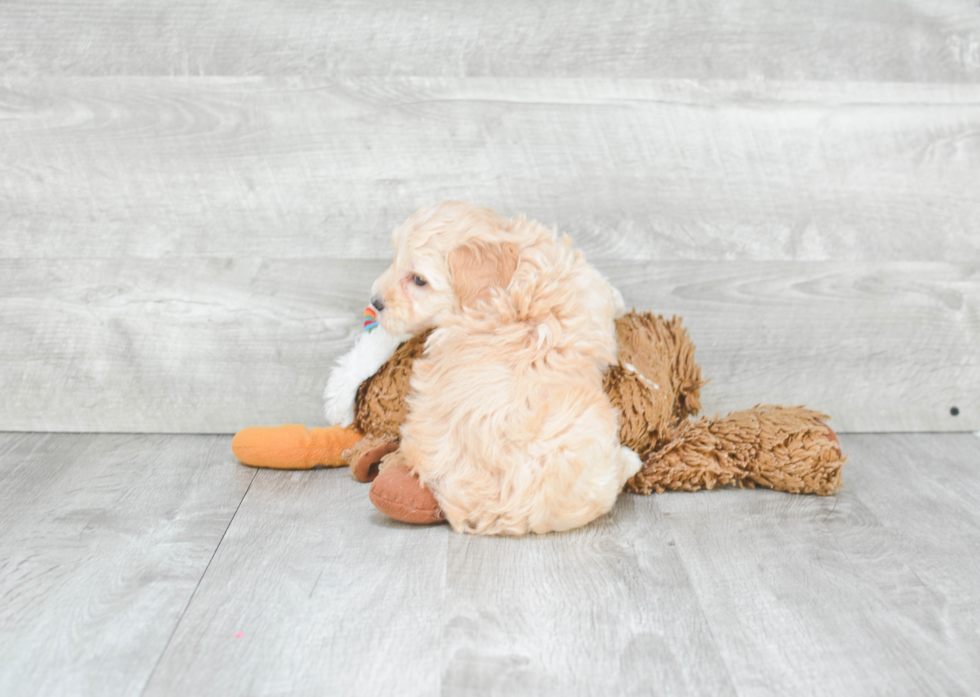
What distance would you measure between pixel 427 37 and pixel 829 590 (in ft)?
3.35

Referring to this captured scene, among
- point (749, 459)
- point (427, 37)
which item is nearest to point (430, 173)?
point (427, 37)

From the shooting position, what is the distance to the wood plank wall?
1.28m

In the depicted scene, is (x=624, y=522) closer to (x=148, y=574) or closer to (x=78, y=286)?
(x=148, y=574)

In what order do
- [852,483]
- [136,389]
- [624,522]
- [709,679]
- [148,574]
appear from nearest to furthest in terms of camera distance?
[709,679] → [148,574] → [624,522] → [852,483] → [136,389]

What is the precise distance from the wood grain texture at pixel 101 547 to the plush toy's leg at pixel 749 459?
64 centimetres

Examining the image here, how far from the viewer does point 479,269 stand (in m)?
0.99

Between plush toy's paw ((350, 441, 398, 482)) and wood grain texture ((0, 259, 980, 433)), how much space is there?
26cm

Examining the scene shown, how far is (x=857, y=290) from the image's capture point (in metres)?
1.40

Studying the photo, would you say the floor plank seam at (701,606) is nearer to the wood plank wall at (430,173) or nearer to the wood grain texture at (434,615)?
the wood grain texture at (434,615)

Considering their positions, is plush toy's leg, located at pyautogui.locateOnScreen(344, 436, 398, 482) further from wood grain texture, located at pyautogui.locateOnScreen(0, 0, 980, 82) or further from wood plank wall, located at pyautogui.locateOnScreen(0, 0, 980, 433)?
wood grain texture, located at pyautogui.locateOnScreen(0, 0, 980, 82)

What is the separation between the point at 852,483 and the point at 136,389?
4.03 ft

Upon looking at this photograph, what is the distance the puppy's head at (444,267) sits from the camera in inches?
39.2

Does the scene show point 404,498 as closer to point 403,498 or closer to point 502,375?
point 403,498

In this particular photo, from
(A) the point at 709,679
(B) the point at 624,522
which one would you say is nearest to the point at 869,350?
(B) the point at 624,522
